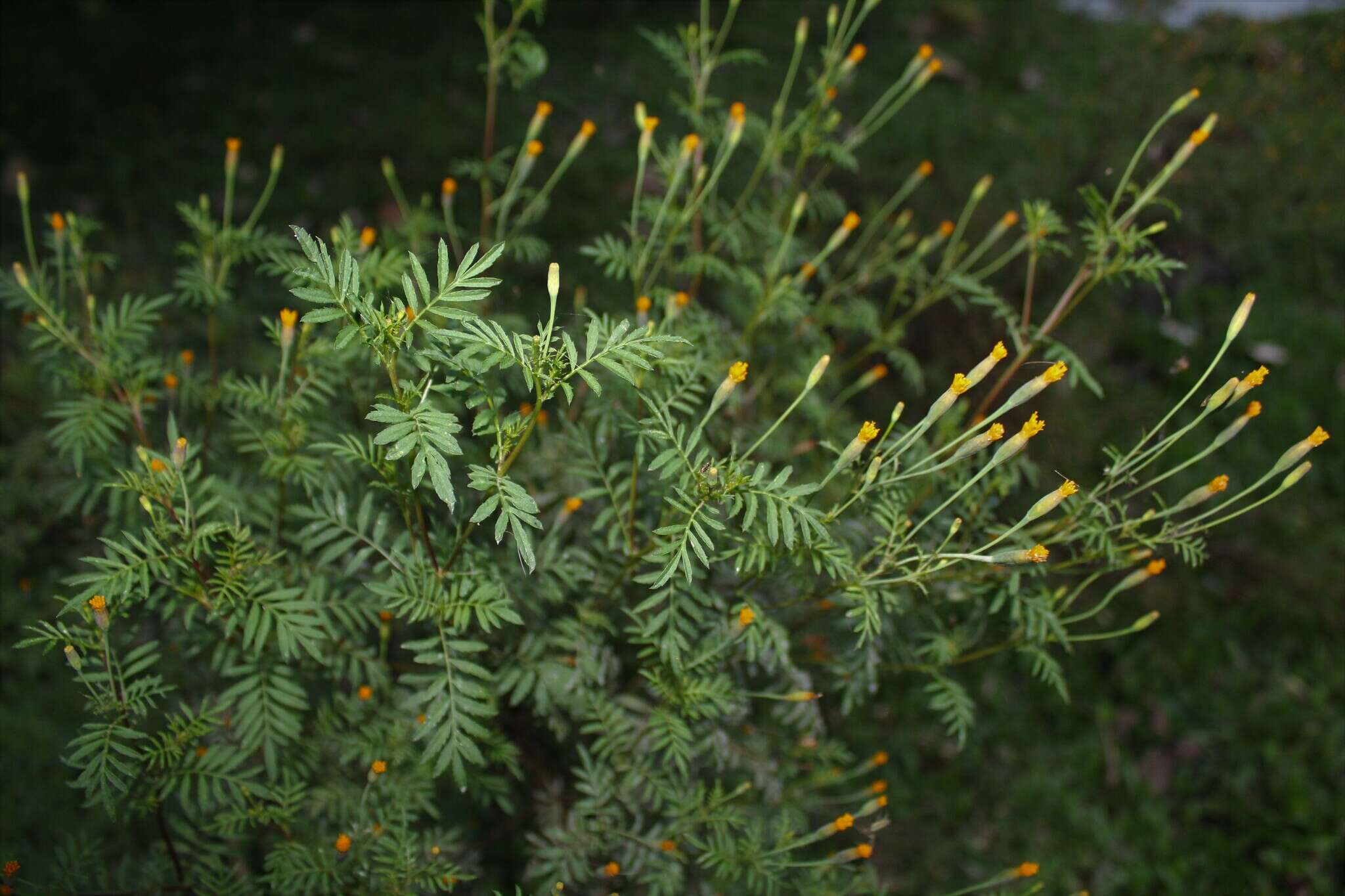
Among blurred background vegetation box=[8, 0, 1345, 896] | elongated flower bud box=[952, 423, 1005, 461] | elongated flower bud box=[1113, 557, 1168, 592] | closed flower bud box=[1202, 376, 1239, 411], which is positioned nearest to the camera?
elongated flower bud box=[952, 423, 1005, 461]

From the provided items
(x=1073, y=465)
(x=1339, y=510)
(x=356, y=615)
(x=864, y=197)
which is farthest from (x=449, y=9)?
(x=1339, y=510)

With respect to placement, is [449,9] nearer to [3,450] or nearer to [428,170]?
[428,170]

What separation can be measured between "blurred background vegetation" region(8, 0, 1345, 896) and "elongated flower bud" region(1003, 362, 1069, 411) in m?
0.51

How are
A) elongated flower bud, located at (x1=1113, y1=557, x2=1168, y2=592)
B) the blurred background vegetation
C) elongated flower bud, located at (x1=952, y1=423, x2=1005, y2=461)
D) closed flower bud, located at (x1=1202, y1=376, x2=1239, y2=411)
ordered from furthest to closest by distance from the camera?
the blurred background vegetation < elongated flower bud, located at (x1=1113, y1=557, x2=1168, y2=592) < closed flower bud, located at (x1=1202, y1=376, x2=1239, y2=411) < elongated flower bud, located at (x1=952, y1=423, x2=1005, y2=461)

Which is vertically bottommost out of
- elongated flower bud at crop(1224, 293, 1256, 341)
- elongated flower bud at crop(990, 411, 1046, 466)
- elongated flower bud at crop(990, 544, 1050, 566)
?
elongated flower bud at crop(990, 544, 1050, 566)

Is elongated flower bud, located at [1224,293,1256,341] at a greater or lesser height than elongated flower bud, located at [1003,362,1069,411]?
greater

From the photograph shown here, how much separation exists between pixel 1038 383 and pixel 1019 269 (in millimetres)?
2240

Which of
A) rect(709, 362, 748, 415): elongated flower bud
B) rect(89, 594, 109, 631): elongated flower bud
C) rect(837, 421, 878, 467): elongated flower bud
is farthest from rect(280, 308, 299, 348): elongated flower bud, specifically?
rect(837, 421, 878, 467): elongated flower bud

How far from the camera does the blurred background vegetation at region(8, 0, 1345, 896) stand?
2.49 metres

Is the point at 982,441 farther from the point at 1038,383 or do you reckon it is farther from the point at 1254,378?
the point at 1254,378

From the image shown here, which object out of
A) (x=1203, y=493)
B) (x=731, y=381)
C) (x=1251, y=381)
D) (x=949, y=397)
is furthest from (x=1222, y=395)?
(x=731, y=381)

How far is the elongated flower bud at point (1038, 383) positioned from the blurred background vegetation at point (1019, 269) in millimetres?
513

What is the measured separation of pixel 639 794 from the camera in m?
1.63

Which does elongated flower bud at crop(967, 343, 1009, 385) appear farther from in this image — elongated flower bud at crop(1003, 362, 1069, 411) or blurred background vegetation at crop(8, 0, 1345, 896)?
blurred background vegetation at crop(8, 0, 1345, 896)
